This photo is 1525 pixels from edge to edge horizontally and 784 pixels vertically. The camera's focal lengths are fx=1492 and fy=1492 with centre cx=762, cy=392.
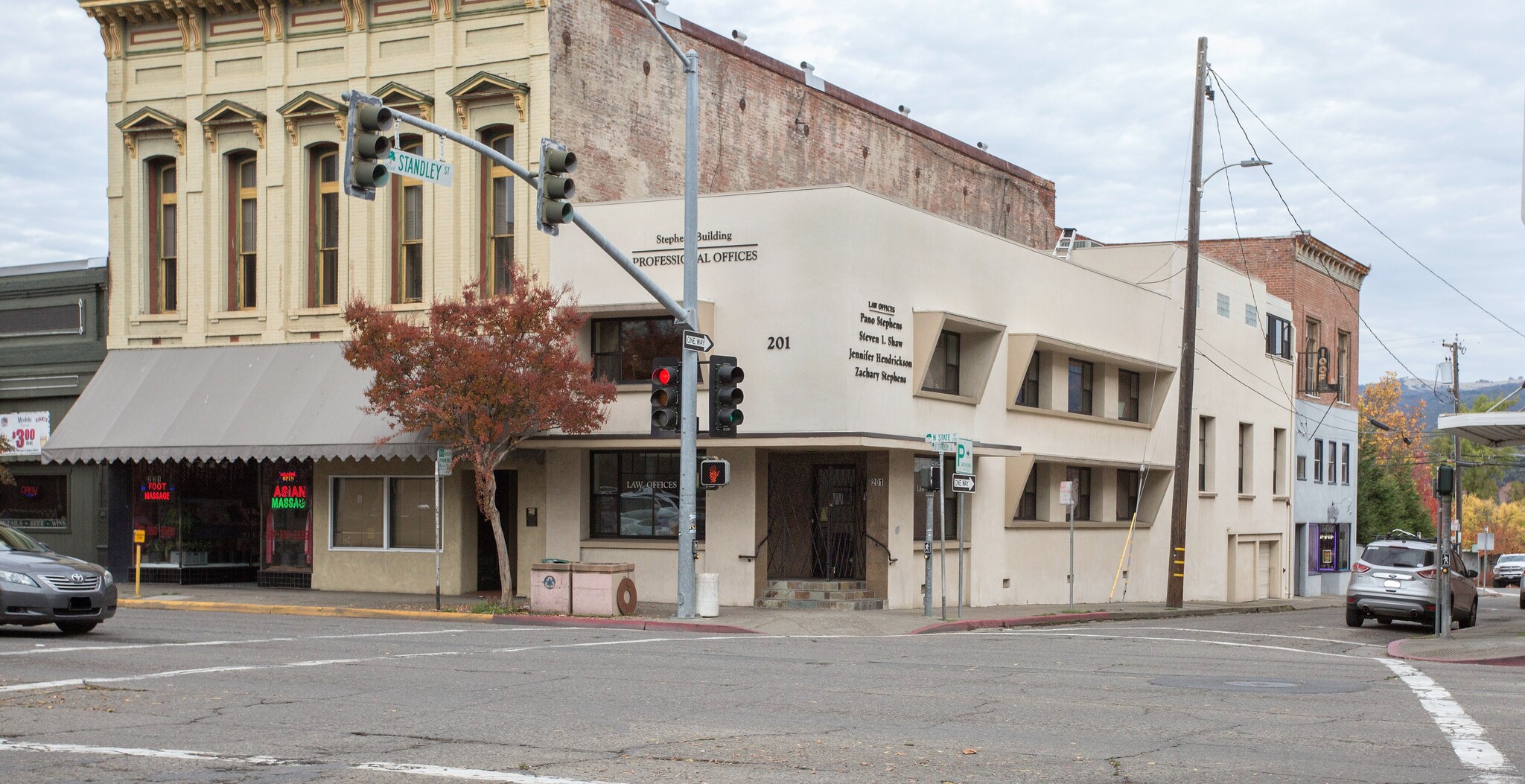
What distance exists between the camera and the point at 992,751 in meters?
10.1

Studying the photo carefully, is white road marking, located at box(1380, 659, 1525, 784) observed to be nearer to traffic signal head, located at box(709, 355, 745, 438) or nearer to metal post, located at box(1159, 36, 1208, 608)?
traffic signal head, located at box(709, 355, 745, 438)

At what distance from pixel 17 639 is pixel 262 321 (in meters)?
13.2

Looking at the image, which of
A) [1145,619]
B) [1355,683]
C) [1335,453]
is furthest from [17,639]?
[1335,453]

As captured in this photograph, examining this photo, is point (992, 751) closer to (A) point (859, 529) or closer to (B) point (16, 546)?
(B) point (16, 546)

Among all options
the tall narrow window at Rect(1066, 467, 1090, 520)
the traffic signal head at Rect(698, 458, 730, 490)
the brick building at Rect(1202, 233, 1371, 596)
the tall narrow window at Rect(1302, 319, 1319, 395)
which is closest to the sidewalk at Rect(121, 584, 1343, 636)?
the traffic signal head at Rect(698, 458, 730, 490)

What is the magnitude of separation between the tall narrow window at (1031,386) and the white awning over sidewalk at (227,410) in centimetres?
1309

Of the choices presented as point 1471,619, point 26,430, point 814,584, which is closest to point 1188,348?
point 1471,619

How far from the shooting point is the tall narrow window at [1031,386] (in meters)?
32.6

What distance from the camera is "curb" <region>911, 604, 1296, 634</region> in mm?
23531

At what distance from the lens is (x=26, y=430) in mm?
31719

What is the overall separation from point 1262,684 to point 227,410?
68.4ft

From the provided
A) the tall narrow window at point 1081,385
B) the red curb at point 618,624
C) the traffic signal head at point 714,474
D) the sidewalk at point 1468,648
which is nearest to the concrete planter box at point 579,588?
the red curb at point 618,624

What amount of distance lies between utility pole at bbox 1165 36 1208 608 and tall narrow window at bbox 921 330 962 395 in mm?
5152

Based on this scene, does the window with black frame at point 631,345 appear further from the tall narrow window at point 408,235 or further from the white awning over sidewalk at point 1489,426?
the white awning over sidewalk at point 1489,426
